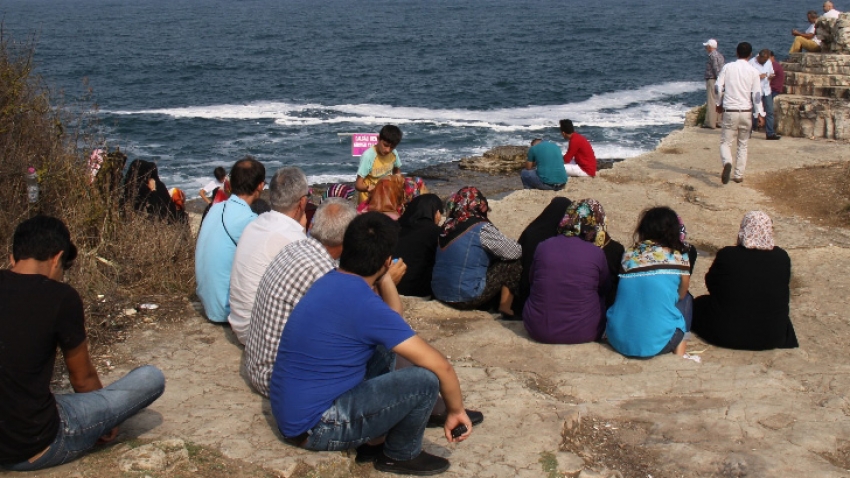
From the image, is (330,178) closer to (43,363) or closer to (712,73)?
(712,73)

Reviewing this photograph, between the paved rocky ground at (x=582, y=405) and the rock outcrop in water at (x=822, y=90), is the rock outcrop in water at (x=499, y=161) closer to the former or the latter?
the rock outcrop in water at (x=822, y=90)

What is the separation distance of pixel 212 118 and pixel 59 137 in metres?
30.4

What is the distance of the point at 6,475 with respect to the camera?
4188mm

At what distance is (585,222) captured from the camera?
663 centimetres

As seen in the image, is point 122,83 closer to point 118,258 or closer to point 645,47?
point 645,47

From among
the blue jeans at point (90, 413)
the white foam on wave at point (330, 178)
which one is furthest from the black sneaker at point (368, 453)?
the white foam on wave at point (330, 178)

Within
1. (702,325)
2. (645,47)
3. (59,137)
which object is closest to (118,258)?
(59,137)

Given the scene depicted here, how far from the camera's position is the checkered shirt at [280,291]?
4.74m

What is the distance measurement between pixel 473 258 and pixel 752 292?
222 cm

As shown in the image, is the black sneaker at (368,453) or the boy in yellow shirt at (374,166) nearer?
the black sneaker at (368,453)

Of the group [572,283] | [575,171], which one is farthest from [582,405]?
[575,171]

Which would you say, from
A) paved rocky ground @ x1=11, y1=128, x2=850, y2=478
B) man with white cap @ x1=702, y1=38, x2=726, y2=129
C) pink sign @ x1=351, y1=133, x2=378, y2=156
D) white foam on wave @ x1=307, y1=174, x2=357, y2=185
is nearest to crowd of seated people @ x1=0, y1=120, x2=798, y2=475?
paved rocky ground @ x1=11, y1=128, x2=850, y2=478

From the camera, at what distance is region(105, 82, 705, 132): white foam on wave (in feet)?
115

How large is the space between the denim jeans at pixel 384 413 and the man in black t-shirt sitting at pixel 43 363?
A: 3.53ft
